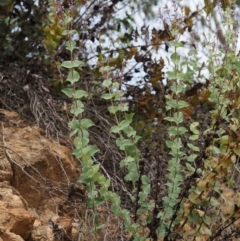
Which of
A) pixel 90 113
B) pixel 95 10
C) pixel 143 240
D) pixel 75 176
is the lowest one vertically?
pixel 143 240

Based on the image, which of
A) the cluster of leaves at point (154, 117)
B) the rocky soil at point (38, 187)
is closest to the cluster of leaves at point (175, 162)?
the cluster of leaves at point (154, 117)

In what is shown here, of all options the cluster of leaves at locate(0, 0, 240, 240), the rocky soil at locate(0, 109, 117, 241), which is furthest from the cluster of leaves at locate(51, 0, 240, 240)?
the rocky soil at locate(0, 109, 117, 241)

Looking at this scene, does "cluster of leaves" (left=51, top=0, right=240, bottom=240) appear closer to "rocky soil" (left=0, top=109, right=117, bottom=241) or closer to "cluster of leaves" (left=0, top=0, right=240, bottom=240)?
"cluster of leaves" (left=0, top=0, right=240, bottom=240)

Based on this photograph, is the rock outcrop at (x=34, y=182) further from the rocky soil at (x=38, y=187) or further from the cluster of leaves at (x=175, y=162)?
the cluster of leaves at (x=175, y=162)

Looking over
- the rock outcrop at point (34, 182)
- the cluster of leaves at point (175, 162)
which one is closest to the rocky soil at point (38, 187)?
the rock outcrop at point (34, 182)

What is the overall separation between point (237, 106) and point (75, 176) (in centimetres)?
97

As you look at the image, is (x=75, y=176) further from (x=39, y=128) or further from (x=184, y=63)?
(x=184, y=63)

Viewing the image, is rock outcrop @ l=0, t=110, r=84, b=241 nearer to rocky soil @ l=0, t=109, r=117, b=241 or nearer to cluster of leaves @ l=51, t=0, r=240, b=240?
rocky soil @ l=0, t=109, r=117, b=241

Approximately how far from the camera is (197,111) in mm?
4207

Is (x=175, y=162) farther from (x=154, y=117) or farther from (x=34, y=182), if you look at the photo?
(x=154, y=117)

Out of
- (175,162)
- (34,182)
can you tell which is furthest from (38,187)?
(175,162)

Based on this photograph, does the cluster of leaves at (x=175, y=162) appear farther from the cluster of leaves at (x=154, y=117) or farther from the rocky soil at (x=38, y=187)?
the rocky soil at (x=38, y=187)

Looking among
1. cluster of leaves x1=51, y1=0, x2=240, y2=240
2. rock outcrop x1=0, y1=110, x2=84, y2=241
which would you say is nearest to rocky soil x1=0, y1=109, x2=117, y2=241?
rock outcrop x1=0, y1=110, x2=84, y2=241

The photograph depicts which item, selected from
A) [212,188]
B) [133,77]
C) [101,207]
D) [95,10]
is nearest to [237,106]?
[212,188]
